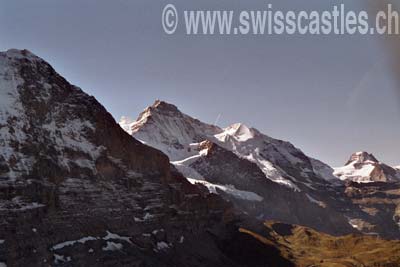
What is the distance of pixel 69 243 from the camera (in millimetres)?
182625

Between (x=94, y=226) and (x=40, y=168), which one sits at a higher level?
(x=40, y=168)

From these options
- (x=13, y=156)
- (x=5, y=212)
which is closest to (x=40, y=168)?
(x=13, y=156)

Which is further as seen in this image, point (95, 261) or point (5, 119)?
point (5, 119)

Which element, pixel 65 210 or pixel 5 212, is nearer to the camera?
pixel 5 212

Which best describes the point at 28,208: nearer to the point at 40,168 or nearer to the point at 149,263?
the point at 40,168

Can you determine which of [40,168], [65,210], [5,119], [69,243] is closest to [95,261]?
[69,243]

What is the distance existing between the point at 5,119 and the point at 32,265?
55074 millimetres

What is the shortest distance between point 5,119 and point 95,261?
55.7 metres

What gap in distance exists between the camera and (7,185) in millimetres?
182000

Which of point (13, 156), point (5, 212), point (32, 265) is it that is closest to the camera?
point (32, 265)

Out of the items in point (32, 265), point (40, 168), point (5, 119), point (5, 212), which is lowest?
point (32, 265)

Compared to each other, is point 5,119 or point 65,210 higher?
point 5,119

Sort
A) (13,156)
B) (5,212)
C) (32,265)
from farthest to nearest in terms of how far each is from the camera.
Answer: (13,156), (5,212), (32,265)

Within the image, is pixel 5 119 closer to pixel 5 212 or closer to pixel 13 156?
pixel 13 156
